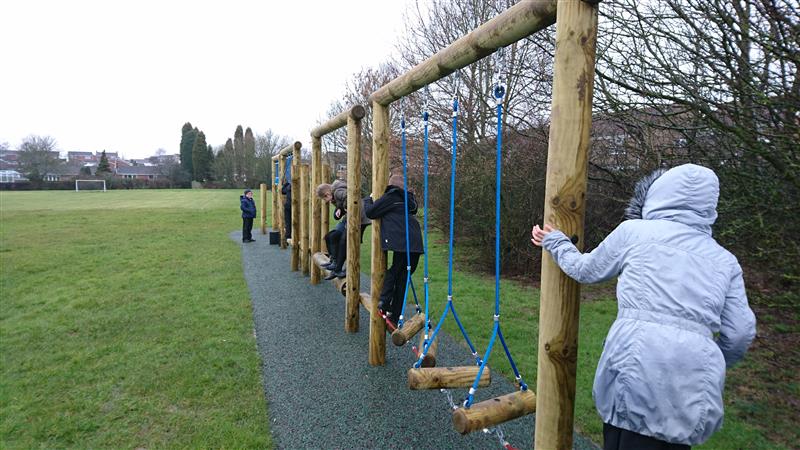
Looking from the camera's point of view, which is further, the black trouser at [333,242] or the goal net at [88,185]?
the goal net at [88,185]

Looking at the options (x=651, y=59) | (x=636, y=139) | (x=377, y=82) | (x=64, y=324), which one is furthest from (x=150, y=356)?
(x=377, y=82)

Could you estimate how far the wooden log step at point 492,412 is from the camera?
2445 millimetres

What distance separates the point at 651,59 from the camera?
16.2 feet

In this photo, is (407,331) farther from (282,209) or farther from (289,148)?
(282,209)

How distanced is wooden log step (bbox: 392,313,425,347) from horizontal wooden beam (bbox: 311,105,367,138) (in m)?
2.26

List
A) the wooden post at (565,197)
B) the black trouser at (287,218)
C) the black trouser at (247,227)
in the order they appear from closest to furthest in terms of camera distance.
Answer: the wooden post at (565,197) < the black trouser at (287,218) < the black trouser at (247,227)

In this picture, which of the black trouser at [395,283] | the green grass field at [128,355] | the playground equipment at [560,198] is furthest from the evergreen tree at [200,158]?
the playground equipment at [560,198]

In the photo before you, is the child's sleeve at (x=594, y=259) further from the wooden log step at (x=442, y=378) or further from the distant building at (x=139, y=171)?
the distant building at (x=139, y=171)

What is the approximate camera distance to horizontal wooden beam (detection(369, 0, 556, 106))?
246 cm

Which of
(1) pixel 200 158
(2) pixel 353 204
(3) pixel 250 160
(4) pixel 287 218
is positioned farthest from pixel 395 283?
(1) pixel 200 158

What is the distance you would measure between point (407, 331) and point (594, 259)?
2108 millimetres

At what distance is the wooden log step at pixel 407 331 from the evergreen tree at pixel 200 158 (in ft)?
242

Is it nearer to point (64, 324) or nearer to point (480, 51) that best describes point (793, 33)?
point (480, 51)

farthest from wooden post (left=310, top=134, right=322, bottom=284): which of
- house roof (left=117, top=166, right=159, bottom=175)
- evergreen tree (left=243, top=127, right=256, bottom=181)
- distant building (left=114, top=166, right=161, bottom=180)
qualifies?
house roof (left=117, top=166, right=159, bottom=175)
